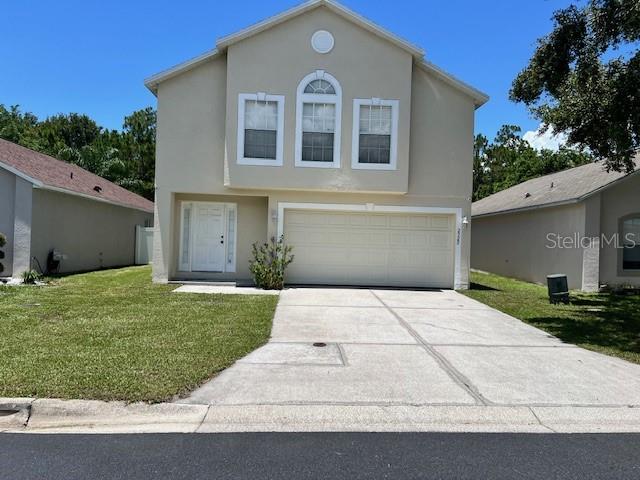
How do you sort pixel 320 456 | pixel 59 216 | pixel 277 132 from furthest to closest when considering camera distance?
pixel 59 216 < pixel 277 132 < pixel 320 456

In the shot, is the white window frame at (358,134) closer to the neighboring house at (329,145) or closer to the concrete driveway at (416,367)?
the neighboring house at (329,145)

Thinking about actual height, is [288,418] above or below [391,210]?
below

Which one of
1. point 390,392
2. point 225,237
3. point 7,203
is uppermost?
point 7,203

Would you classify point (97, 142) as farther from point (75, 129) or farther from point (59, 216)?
point (59, 216)

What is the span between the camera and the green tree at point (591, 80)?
9148 mm

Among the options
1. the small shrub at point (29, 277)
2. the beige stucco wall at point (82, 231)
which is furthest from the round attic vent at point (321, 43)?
the small shrub at point (29, 277)

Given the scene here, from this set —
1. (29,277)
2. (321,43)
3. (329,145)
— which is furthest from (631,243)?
(29,277)

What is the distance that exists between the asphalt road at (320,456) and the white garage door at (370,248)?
10811 millimetres

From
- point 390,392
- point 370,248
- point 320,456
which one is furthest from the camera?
Result: point 370,248

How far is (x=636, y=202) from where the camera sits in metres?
15.7

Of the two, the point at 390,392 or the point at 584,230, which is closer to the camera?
the point at 390,392

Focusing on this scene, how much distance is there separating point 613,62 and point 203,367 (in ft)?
30.4

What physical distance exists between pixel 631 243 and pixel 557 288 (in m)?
5.42

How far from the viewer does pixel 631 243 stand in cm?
1584
